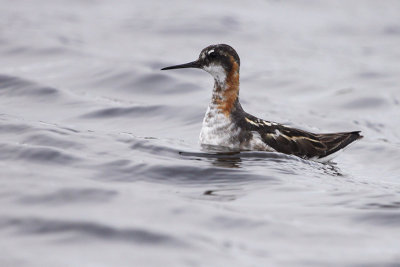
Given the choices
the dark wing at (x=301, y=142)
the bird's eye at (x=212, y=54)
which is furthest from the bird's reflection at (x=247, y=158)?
the bird's eye at (x=212, y=54)

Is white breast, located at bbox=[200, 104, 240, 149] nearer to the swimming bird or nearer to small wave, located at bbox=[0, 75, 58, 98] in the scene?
the swimming bird

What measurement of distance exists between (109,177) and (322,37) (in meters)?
12.7

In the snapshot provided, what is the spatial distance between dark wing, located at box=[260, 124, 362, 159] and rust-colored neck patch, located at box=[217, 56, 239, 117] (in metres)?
0.68

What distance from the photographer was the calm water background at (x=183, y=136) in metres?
7.29

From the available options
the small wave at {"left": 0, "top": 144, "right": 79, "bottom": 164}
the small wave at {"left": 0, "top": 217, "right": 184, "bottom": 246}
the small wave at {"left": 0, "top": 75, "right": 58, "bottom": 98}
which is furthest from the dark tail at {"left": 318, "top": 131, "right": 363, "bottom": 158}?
the small wave at {"left": 0, "top": 75, "right": 58, "bottom": 98}

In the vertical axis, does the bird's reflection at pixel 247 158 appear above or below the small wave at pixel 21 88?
below

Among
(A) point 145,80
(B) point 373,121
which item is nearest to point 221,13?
(A) point 145,80

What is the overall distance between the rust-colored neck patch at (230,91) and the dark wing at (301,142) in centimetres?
68

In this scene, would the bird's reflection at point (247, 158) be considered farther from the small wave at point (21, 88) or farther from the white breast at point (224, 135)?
the small wave at point (21, 88)

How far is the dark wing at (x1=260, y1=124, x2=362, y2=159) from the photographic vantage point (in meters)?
10.7

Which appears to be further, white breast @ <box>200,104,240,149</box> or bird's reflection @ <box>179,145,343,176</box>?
white breast @ <box>200,104,240,149</box>

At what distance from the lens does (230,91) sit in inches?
447

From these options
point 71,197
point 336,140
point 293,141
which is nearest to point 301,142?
point 293,141

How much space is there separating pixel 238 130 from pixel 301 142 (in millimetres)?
865
